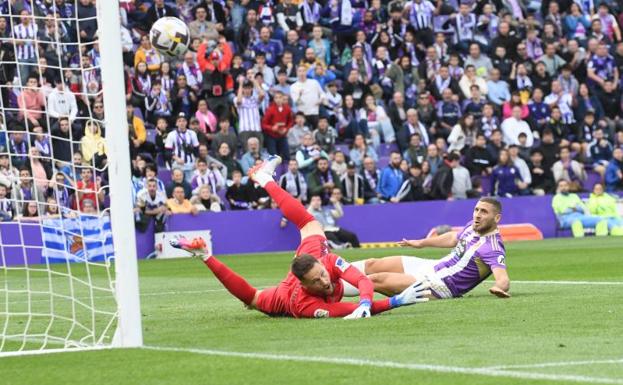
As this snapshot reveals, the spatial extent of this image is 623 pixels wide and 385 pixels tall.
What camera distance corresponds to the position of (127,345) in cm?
1015

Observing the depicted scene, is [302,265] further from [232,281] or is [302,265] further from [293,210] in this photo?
[293,210]

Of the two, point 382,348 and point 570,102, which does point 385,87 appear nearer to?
point 570,102

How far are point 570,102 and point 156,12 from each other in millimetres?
11775

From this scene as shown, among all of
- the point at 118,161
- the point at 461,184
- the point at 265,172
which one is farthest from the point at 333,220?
the point at 118,161

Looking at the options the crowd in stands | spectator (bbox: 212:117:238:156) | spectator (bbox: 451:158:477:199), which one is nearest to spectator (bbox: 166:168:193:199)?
the crowd in stands

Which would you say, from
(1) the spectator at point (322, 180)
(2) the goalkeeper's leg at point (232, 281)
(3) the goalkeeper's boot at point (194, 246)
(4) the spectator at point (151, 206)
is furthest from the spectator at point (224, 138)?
(3) the goalkeeper's boot at point (194, 246)

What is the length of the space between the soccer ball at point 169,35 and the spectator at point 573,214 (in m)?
16.2

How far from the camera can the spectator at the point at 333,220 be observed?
30312mm

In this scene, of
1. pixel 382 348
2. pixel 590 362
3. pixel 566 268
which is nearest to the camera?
pixel 590 362

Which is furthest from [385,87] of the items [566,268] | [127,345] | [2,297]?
[127,345]

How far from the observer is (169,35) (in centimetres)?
1878

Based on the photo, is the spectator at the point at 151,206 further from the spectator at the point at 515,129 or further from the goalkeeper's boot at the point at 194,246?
the goalkeeper's boot at the point at 194,246

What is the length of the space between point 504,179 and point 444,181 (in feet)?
5.81

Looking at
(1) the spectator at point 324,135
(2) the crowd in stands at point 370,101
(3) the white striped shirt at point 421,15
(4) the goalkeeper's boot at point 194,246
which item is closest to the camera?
(4) the goalkeeper's boot at point 194,246
